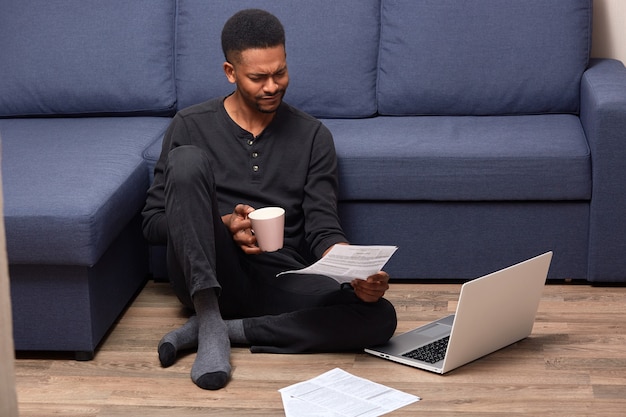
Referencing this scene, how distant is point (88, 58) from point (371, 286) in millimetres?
1485

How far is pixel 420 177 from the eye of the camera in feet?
9.61

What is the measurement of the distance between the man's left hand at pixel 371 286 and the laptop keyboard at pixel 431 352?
17cm

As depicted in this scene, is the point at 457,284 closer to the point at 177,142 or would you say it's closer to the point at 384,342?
the point at 384,342

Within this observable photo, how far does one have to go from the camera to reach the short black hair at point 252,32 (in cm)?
254

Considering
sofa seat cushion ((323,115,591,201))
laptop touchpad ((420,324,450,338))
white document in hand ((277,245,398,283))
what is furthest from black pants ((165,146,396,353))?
sofa seat cushion ((323,115,591,201))

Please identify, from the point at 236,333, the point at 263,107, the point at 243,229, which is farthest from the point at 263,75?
the point at 236,333

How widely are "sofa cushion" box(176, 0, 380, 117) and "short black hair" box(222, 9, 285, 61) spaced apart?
0.76m

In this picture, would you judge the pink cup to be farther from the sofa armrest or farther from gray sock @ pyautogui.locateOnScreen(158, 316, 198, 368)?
the sofa armrest

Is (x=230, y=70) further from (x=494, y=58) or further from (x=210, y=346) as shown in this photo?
(x=494, y=58)

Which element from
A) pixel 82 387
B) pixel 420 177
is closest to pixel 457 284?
pixel 420 177

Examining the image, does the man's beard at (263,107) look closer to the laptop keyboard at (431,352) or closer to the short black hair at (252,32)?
the short black hair at (252,32)

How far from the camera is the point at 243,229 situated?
2479mm

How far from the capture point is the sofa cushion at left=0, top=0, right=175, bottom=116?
11.3 ft

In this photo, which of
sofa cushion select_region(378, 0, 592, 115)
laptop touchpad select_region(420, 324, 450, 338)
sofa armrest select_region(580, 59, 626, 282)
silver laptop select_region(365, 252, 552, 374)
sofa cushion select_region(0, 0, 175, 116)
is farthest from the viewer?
sofa cushion select_region(0, 0, 175, 116)
